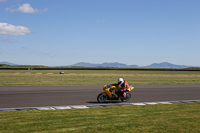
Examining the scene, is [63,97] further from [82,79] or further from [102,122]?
[82,79]

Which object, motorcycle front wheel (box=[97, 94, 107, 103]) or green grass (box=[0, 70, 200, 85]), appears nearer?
motorcycle front wheel (box=[97, 94, 107, 103])

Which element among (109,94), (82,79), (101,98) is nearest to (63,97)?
(101,98)

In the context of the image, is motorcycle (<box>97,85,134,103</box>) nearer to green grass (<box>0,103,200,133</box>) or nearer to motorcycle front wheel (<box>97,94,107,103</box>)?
motorcycle front wheel (<box>97,94,107,103</box>)

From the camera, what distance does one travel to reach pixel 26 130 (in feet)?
22.8

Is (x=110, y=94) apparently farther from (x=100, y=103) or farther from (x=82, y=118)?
(x=82, y=118)

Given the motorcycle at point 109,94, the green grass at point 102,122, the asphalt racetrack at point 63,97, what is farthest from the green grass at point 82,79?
the green grass at point 102,122

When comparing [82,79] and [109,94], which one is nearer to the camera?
[109,94]

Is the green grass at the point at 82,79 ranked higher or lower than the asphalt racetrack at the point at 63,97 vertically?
higher

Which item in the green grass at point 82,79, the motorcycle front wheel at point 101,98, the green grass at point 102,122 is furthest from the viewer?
the green grass at point 82,79

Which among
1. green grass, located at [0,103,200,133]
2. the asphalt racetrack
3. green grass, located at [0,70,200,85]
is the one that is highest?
green grass, located at [0,70,200,85]

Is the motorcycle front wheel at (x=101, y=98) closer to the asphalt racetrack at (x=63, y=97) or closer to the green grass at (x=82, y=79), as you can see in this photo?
the asphalt racetrack at (x=63, y=97)

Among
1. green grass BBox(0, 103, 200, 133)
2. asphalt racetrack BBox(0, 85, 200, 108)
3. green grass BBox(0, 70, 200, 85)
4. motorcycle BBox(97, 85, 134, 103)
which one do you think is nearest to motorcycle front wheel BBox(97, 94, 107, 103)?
motorcycle BBox(97, 85, 134, 103)

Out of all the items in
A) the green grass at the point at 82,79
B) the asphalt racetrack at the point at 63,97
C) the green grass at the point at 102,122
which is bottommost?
the asphalt racetrack at the point at 63,97

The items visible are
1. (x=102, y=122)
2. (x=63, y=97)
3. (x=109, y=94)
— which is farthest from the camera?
(x=63, y=97)
